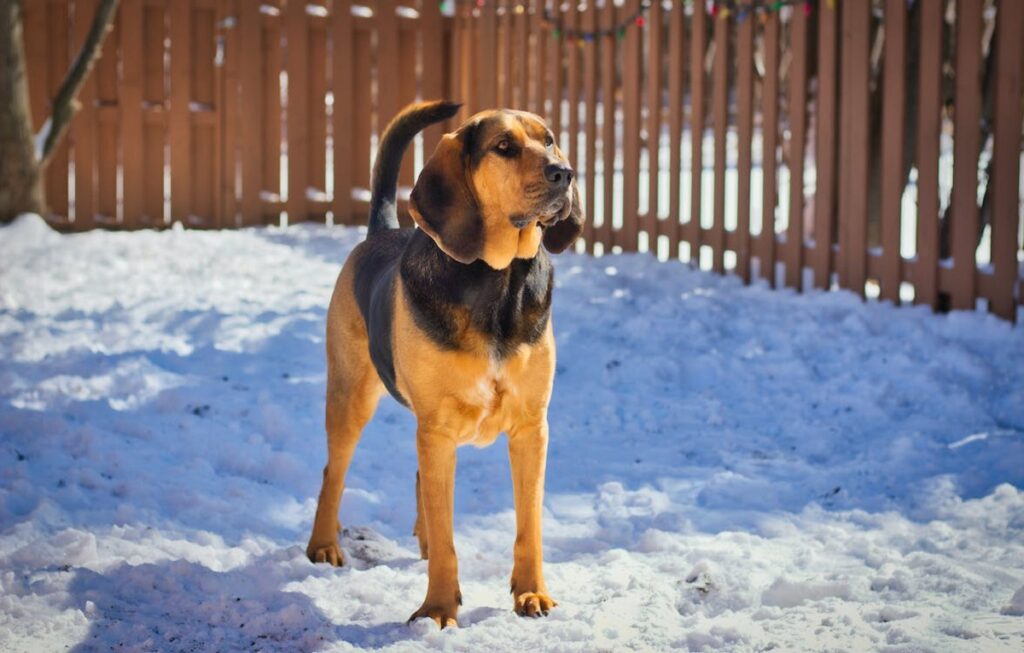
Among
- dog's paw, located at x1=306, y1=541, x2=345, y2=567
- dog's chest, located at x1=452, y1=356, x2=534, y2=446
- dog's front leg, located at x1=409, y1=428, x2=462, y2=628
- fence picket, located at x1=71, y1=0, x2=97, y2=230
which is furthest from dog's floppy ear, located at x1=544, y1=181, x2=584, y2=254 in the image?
fence picket, located at x1=71, y1=0, x2=97, y2=230

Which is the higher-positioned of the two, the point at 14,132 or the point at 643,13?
the point at 643,13

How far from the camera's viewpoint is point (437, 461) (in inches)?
156

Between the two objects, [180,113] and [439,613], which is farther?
[180,113]

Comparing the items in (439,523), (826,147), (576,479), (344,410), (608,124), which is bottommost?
(576,479)

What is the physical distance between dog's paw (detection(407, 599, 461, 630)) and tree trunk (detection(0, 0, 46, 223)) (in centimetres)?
830

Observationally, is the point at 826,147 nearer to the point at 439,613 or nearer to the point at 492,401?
the point at 492,401

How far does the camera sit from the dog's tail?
14.7 ft

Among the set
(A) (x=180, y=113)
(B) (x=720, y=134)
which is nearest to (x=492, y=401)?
(B) (x=720, y=134)

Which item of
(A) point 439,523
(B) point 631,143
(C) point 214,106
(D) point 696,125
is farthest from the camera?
(C) point 214,106

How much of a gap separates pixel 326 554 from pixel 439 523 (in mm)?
757

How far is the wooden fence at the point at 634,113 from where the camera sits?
26.0ft

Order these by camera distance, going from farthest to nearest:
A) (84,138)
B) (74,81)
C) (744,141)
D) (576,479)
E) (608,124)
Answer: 1. (84,138)
2. (74,81)
3. (608,124)
4. (744,141)
5. (576,479)

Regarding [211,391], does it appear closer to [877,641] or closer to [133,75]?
[877,641]

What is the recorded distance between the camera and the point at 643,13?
10.2 metres
